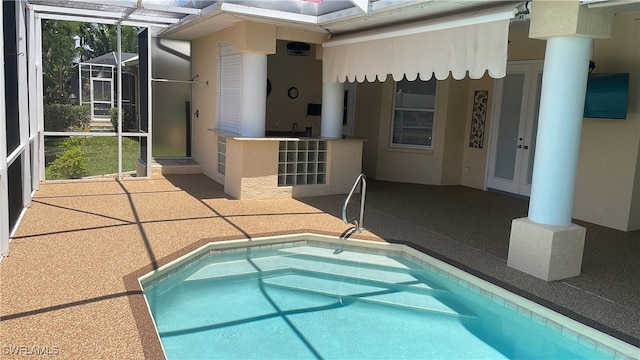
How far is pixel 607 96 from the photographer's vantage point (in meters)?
9.89

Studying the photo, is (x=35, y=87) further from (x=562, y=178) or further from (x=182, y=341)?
(x=562, y=178)

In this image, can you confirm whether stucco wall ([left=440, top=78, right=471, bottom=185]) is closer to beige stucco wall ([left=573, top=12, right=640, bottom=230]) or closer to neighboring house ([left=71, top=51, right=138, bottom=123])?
beige stucco wall ([left=573, top=12, right=640, bottom=230])

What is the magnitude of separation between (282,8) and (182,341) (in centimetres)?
740

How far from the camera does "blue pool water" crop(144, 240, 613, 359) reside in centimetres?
566

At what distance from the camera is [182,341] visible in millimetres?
5605

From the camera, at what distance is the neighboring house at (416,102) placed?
7094mm

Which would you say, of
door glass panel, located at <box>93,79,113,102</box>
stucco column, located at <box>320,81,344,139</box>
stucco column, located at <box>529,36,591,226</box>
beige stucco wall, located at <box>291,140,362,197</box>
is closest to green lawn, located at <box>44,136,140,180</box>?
door glass panel, located at <box>93,79,113,102</box>

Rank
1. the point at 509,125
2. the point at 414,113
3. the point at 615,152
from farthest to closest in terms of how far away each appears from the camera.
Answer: the point at 414,113
the point at 509,125
the point at 615,152

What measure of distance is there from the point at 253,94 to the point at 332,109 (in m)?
2.25

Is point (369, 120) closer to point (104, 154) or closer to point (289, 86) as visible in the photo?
point (289, 86)

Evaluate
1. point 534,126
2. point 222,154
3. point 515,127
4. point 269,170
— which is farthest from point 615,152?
point 222,154

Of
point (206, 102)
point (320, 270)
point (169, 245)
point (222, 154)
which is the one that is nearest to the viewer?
point (169, 245)

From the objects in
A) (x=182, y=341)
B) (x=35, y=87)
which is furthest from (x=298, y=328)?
(x=35, y=87)

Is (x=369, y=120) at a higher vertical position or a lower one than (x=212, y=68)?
lower
